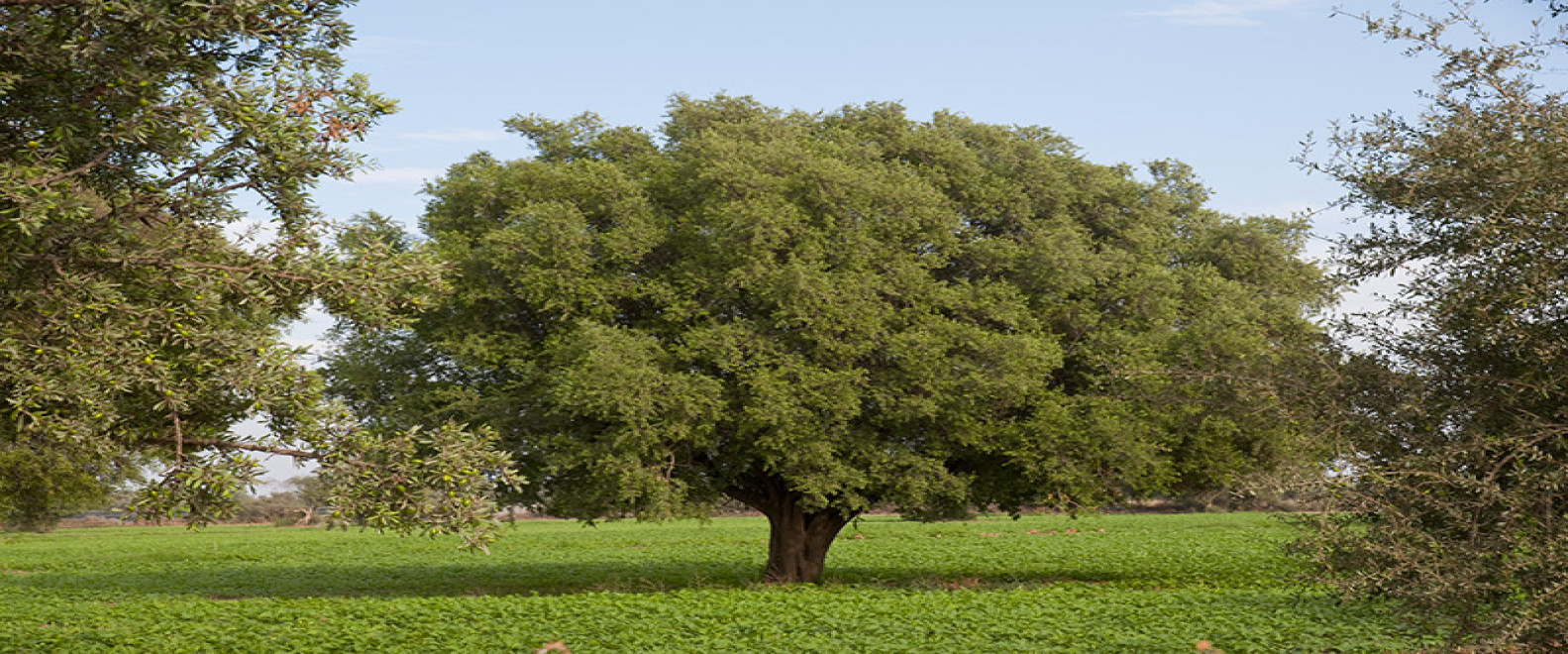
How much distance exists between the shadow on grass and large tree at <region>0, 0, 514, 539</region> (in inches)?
677

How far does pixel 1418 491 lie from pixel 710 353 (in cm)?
1586

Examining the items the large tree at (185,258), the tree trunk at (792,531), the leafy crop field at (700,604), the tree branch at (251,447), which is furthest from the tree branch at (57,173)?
the tree trunk at (792,531)

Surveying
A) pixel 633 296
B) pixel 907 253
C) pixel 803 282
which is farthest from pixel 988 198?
pixel 633 296

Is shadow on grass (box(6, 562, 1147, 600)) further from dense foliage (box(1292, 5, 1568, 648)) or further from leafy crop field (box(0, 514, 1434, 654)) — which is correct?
dense foliage (box(1292, 5, 1568, 648))

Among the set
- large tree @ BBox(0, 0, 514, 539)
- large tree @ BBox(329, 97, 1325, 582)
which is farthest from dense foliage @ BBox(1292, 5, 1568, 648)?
large tree @ BBox(329, 97, 1325, 582)

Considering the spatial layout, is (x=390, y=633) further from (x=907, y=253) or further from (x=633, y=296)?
(x=907, y=253)

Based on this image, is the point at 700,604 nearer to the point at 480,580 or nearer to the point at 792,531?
the point at 792,531

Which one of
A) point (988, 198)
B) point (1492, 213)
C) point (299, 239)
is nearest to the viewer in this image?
point (1492, 213)

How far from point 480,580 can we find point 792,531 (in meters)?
10.5

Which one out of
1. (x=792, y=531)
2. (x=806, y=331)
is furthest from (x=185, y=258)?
(x=792, y=531)

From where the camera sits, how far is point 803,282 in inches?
936

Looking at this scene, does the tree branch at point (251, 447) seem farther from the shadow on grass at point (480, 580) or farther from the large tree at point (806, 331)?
the shadow on grass at point (480, 580)

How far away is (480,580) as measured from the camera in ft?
112

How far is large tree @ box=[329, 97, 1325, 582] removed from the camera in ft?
78.7
